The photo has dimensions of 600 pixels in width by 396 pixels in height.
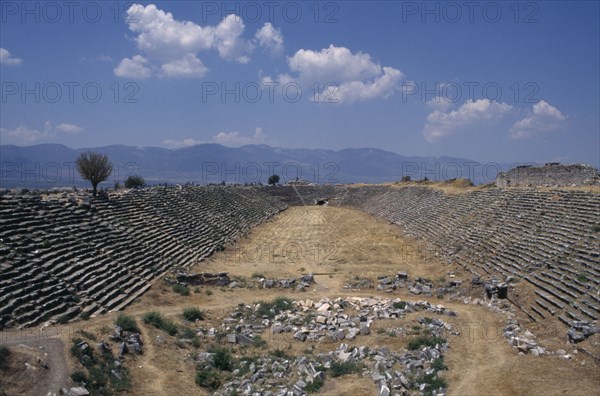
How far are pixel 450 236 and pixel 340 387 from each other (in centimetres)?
1936

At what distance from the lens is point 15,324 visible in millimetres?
11914

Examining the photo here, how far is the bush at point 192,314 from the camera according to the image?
1540cm

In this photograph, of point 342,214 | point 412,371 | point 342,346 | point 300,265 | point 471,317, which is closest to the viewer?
point 412,371

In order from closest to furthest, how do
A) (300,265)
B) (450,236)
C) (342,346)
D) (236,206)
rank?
(342,346), (300,265), (450,236), (236,206)

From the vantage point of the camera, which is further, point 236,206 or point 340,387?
point 236,206

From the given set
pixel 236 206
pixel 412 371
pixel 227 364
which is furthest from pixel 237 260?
pixel 236 206

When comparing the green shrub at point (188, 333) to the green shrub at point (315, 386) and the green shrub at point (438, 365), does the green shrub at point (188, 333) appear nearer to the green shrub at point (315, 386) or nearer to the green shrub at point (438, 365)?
the green shrub at point (315, 386)

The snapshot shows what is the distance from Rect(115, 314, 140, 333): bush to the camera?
12797 millimetres

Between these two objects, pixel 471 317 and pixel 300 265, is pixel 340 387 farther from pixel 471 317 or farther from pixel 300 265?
pixel 300 265

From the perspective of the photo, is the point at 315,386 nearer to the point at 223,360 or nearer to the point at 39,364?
the point at 223,360

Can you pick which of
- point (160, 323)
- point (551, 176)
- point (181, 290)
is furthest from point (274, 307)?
point (551, 176)

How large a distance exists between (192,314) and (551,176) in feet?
92.3

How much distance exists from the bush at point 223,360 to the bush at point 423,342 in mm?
4836

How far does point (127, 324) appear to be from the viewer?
12883mm
